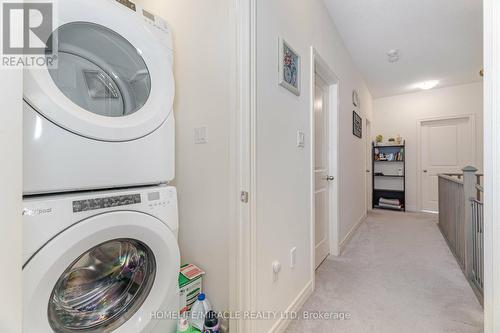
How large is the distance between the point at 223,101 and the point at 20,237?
0.91 meters

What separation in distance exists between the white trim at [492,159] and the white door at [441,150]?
443 cm

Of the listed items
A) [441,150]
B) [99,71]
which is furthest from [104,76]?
[441,150]

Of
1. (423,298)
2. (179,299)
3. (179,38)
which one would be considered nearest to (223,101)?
(179,38)

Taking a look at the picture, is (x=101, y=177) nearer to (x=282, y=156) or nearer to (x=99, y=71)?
(x=99, y=71)

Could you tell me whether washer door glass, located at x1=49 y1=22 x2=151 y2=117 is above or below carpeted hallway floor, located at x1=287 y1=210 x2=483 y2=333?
above

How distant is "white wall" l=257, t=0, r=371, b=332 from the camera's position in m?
1.23

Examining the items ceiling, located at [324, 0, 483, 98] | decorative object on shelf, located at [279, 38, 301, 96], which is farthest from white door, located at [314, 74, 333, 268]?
ceiling, located at [324, 0, 483, 98]

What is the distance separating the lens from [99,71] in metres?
0.98

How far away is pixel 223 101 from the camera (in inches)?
46.7

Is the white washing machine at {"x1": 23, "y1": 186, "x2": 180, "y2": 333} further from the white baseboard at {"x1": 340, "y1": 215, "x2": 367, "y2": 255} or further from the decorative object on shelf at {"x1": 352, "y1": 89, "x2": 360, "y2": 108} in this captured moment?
the decorative object on shelf at {"x1": 352, "y1": 89, "x2": 360, "y2": 108}

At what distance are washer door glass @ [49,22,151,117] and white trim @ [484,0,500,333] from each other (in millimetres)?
1572

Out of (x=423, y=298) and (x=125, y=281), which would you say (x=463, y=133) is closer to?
(x=423, y=298)

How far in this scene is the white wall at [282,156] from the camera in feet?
4.05

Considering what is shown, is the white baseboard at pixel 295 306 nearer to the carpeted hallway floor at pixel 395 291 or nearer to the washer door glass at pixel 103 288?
the carpeted hallway floor at pixel 395 291
